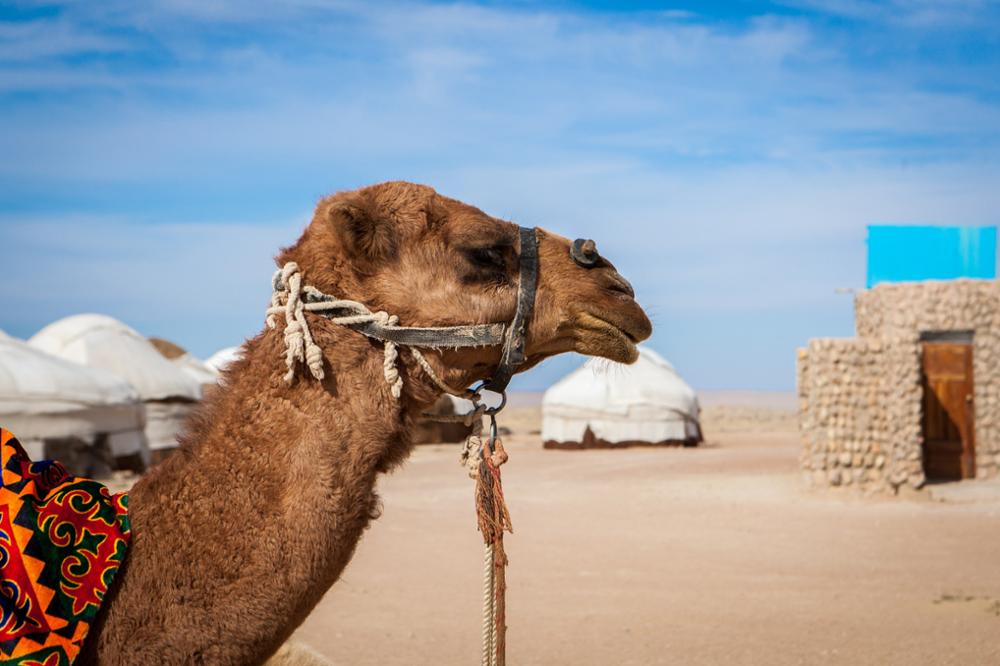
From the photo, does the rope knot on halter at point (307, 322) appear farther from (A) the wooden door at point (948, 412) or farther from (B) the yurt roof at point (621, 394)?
(B) the yurt roof at point (621, 394)

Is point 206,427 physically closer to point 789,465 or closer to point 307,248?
point 307,248

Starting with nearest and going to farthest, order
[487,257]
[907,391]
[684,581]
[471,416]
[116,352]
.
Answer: [487,257], [471,416], [684,581], [907,391], [116,352]

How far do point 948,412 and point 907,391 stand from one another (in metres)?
2.13

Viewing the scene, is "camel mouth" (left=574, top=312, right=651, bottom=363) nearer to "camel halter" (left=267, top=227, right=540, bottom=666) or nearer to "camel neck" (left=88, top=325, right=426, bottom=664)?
"camel halter" (left=267, top=227, right=540, bottom=666)

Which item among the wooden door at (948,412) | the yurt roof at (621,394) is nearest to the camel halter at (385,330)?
the wooden door at (948,412)

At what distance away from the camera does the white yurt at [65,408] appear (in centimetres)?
1512

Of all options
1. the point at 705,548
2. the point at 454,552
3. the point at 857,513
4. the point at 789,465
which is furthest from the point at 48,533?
the point at 789,465

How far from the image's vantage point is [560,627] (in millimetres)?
7062

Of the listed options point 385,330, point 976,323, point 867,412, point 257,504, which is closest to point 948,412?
point 976,323

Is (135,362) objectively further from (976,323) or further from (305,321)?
(305,321)

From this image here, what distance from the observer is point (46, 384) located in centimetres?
1552

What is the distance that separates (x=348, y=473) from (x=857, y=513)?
461 inches

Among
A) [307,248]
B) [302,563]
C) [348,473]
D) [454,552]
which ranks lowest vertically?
[454,552]

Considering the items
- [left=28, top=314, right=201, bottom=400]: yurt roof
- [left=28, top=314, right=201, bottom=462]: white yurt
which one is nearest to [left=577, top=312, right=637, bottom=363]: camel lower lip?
[left=28, top=314, right=201, bottom=462]: white yurt
